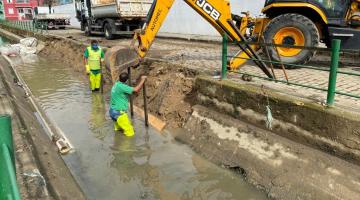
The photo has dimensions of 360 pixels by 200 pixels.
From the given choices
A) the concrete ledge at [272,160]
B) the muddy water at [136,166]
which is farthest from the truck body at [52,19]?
the concrete ledge at [272,160]

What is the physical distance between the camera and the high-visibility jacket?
10227 millimetres

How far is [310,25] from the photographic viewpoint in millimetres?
7766

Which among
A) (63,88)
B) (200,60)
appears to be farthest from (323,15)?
(63,88)

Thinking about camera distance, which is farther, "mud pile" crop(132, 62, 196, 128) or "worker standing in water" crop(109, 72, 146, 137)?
"mud pile" crop(132, 62, 196, 128)

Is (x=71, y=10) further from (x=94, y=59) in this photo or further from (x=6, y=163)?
(x=6, y=163)

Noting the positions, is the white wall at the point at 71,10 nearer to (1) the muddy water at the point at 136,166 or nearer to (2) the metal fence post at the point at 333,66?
(1) the muddy water at the point at 136,166

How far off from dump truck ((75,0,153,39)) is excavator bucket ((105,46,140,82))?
9.62m

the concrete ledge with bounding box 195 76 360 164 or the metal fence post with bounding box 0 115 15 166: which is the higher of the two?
the metal fence post with bounding box 0 115 15 166

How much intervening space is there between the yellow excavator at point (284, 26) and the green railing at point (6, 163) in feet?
19.1

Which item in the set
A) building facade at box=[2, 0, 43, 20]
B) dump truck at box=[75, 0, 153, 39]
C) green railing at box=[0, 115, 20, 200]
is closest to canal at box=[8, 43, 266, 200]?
green railing at box=[0, 115, 20, 200]

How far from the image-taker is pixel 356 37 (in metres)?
7.72

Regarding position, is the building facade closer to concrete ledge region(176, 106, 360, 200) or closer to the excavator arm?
the excavator arm

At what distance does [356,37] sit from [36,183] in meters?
7.27

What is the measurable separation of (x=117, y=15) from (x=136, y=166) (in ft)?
46.7
